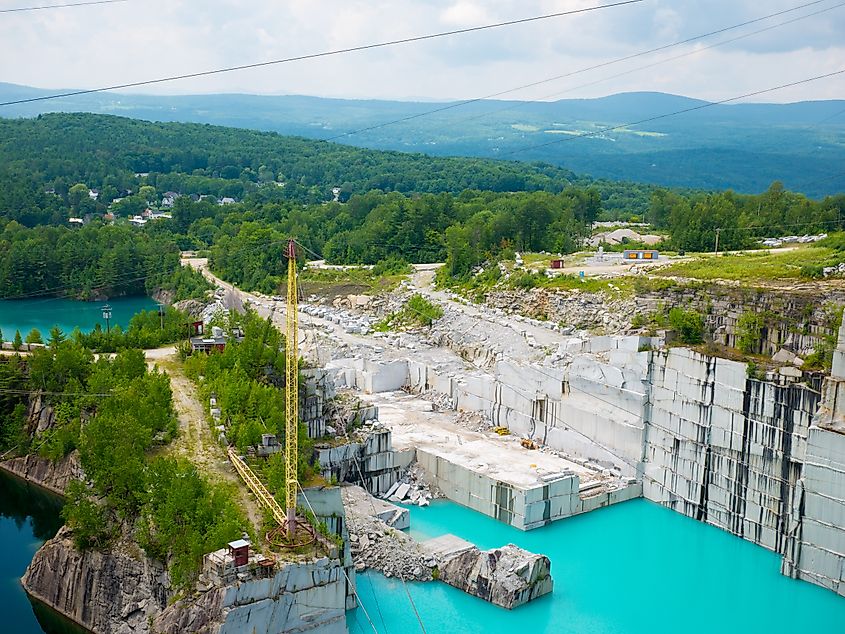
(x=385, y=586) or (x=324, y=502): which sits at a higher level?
(x=324, y=502)

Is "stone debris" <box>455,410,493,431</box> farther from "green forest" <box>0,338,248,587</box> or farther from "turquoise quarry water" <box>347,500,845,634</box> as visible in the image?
"green forest" <box>0,338,248,587</box>

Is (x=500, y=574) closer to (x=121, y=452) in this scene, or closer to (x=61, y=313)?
(x=121, y=452)

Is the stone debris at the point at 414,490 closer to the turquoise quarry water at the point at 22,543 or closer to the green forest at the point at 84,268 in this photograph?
the turquoise quarry water at the point at 22,543

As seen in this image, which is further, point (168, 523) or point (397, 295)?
point (397, 295)

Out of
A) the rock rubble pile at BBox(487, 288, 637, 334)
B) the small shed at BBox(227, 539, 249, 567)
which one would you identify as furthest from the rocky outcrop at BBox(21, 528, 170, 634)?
the rock rubble pile at BBox(487, 288, 637, 334)

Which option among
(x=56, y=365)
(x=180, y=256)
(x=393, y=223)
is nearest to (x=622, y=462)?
(x=56, y=365)

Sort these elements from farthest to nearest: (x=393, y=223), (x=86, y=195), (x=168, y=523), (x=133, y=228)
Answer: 1. (x=86, y=195)
2. (x=133, y=228)
3. (x=393, y=223)
4. (x=168, y=523)

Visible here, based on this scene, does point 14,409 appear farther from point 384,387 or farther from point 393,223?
point 393,223

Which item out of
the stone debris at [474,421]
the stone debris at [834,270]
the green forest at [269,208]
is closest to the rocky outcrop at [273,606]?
the stone debris at [474,421]
